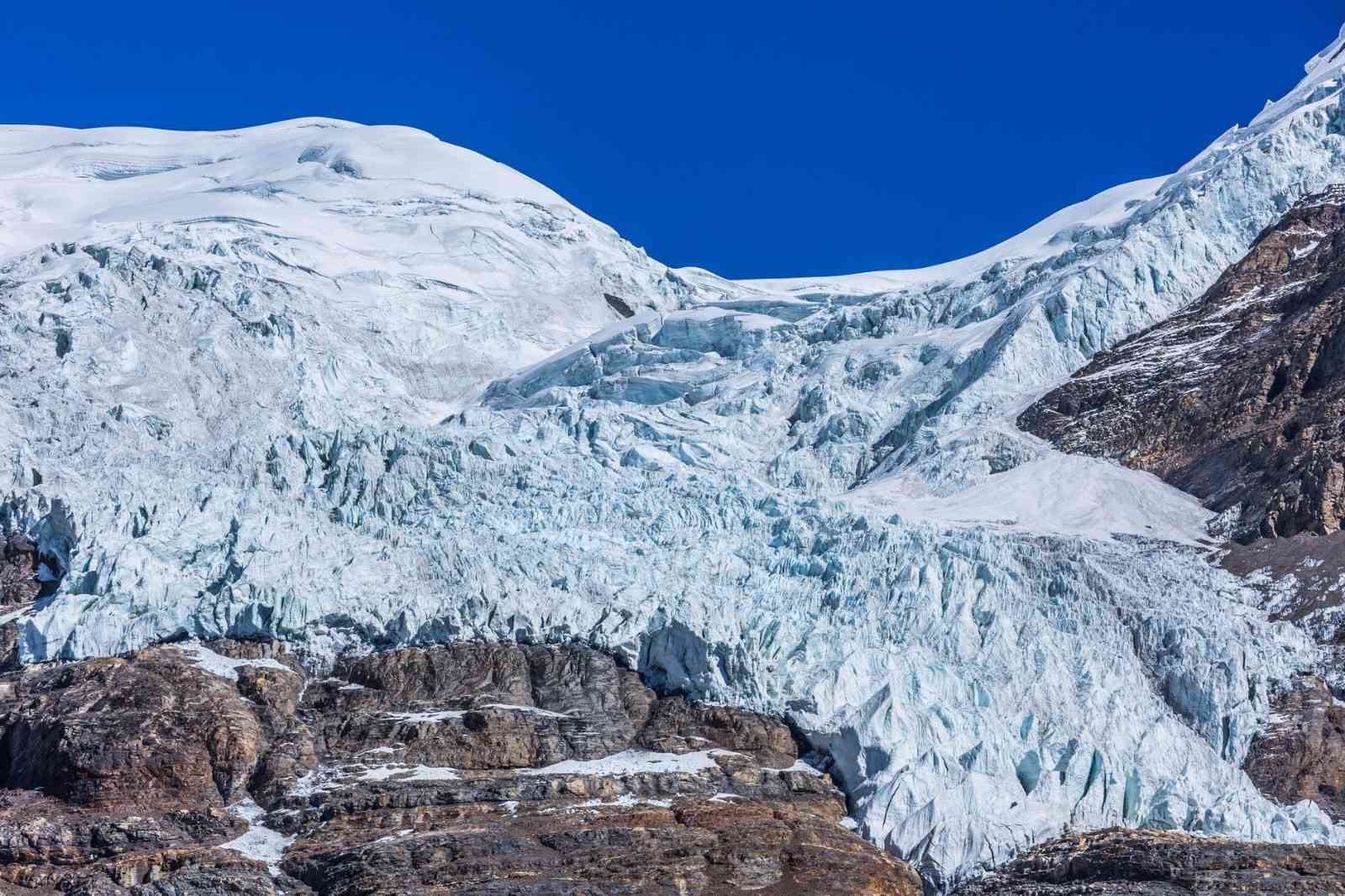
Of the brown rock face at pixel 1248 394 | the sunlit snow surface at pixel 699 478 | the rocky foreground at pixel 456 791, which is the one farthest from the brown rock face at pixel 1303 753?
the brown rock face at pixel 1248 394

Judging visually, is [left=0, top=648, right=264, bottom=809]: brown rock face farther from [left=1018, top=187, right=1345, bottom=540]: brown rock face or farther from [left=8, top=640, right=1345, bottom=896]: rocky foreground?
[left=1018, top=187, right=1345, bottom=540]: brown rock face

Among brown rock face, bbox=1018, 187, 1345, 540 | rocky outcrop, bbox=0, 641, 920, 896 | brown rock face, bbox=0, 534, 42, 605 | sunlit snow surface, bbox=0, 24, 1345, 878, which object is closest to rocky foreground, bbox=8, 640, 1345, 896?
rocky outcrop, bbox=0, 641, 920, 896

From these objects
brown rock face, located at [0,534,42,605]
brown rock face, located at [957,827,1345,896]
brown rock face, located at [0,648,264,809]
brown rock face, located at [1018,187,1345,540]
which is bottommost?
brown rock face, located at [957,827,1345,896]

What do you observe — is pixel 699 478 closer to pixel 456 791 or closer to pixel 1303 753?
pixel 456 791

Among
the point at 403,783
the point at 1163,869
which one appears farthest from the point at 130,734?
the point at 1163,869

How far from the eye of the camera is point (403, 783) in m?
68.4

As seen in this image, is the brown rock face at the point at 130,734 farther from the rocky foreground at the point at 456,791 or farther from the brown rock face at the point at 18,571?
the brown rock face at the point at 18,571

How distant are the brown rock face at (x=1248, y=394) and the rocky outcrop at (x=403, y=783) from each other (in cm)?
2915

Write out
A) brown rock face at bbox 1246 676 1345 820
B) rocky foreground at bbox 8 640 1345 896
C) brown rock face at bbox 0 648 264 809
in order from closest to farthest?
1. rocky foreground at bbox 8 640 1345 896
2. brown rock face at bbox 0 648 264 809
3. brown rock face at bbox 1246 676 1345 820

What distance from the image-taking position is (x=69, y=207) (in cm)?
14312

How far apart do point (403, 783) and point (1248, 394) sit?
162 feet

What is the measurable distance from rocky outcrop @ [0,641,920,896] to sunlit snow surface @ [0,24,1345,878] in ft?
6.44

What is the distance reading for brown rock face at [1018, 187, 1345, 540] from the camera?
3492 inches

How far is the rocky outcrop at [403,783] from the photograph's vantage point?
208 feet
